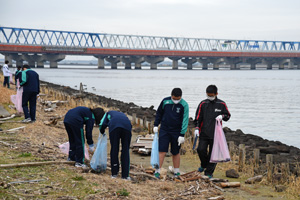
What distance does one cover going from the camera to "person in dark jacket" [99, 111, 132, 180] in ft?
23.9

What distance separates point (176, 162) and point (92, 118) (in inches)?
75.7

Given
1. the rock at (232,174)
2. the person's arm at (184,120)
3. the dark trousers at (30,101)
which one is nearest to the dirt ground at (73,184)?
the rock at (232,174)

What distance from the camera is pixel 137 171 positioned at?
8547 mm

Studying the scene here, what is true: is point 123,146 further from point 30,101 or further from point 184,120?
point 30,101

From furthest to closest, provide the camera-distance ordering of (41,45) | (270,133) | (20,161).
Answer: (41,45) < (270,133) < (20,161)

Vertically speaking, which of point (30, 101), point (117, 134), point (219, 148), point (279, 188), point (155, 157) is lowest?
point (279, 188)

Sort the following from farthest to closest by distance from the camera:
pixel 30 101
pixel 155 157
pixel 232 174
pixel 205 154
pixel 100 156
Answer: pixel 30 101, pixel 232 174, pixel 205 154, pixel 155 157, pixel 100 156

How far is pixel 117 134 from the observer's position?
24.0 ft

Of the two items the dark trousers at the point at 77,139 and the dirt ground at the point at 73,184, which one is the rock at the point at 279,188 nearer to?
the dirt ground at the point at 73,184

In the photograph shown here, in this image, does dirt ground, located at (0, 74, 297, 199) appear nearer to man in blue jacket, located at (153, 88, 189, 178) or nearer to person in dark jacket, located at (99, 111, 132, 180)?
person in dark jacket, located at (99, 111, 132, 180)

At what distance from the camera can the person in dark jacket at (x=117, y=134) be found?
23.9 feet

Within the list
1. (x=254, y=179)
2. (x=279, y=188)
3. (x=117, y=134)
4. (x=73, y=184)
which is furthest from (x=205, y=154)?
(x=73, y=184)

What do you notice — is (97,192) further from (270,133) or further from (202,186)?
(270,133)

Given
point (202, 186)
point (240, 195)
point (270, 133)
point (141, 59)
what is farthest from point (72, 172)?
point (141, 59)
